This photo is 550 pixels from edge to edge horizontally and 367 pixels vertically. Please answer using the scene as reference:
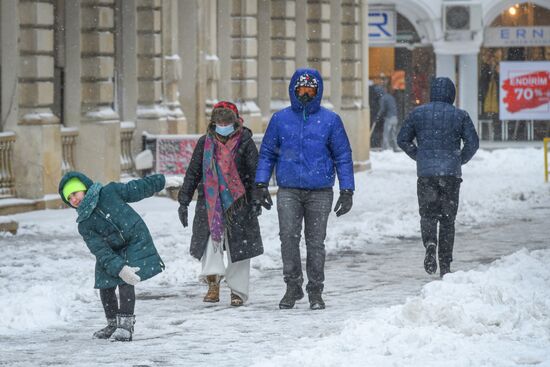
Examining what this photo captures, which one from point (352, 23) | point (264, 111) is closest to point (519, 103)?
point (352, 23)

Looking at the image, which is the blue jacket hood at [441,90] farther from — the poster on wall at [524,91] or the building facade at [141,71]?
the poster on wall at [524,91]

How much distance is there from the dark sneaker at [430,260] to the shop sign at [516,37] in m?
32.4

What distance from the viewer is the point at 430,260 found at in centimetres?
1427

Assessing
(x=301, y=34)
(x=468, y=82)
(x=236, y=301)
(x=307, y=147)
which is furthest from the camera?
(x=468, y=82)

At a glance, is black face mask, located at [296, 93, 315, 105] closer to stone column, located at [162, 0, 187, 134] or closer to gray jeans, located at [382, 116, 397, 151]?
stone column, located at [162, 0, 187, 134]

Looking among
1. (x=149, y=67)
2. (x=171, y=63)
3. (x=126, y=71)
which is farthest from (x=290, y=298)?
(x=171, y=63)

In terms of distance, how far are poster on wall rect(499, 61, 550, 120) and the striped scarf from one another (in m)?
34.2

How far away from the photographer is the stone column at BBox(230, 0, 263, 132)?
30484 millimetres

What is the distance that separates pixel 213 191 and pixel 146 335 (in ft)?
7.08

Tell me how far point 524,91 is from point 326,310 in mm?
35148

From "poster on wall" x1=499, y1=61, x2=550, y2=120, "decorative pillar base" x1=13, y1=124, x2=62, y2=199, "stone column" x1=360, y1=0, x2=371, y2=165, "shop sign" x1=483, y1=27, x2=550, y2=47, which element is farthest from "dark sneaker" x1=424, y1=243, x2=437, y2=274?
"poster on wall" x1=499, y1=61, x2=550, y2=120

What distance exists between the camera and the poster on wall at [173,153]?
24.8m

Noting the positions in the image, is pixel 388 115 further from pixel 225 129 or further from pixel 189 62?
pixel 225 129

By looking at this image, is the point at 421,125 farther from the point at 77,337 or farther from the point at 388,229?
the point at 388,229
